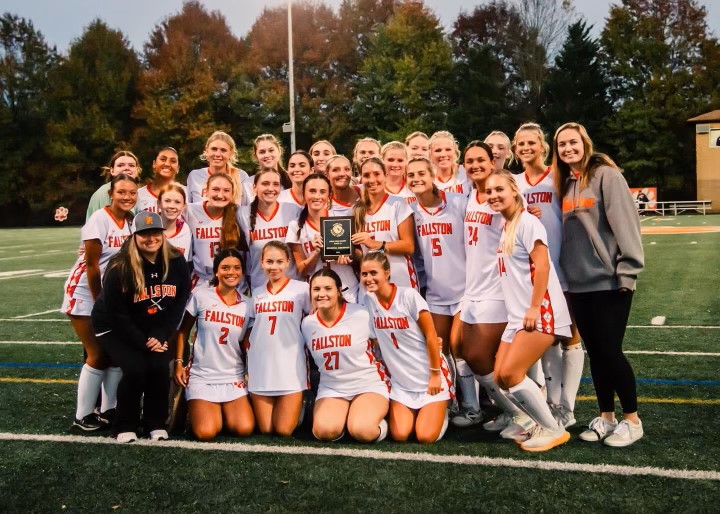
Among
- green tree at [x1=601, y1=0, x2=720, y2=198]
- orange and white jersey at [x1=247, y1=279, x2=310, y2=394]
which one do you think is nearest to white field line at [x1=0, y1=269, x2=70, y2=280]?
orange and white jersey at [x1=247, y1=279, x2=310, y2=394]

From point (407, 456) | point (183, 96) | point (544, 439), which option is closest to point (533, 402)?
point (544, 439)

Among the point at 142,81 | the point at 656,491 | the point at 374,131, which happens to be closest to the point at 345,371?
the point at 656,491

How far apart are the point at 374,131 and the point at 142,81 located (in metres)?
14.4

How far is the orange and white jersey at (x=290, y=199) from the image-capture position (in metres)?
5.32

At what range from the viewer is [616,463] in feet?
12.6

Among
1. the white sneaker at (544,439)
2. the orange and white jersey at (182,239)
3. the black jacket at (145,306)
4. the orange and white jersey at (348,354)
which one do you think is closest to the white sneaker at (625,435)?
the white sneaker at (544,439)

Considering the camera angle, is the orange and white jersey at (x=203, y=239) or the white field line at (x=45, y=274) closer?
the orange and white jersey at (x=203, y=239)

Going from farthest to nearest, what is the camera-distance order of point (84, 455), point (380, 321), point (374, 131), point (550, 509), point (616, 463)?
point (374, 131), point (380, 321), point (84, 455), point (616, 463), point (550, 509)

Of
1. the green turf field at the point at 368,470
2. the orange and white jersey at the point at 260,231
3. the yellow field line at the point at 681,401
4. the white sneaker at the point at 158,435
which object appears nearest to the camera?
the green turf field at the point at 368,470

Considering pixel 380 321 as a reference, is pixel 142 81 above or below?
above

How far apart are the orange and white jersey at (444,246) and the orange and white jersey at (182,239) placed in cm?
164

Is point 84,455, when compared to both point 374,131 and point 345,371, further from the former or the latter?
point 374,131

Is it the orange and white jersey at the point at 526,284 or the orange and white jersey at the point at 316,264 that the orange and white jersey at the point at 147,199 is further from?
the orange and white jersey at the point at 526,284

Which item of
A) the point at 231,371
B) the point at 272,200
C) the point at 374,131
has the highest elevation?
the point at 374,131
